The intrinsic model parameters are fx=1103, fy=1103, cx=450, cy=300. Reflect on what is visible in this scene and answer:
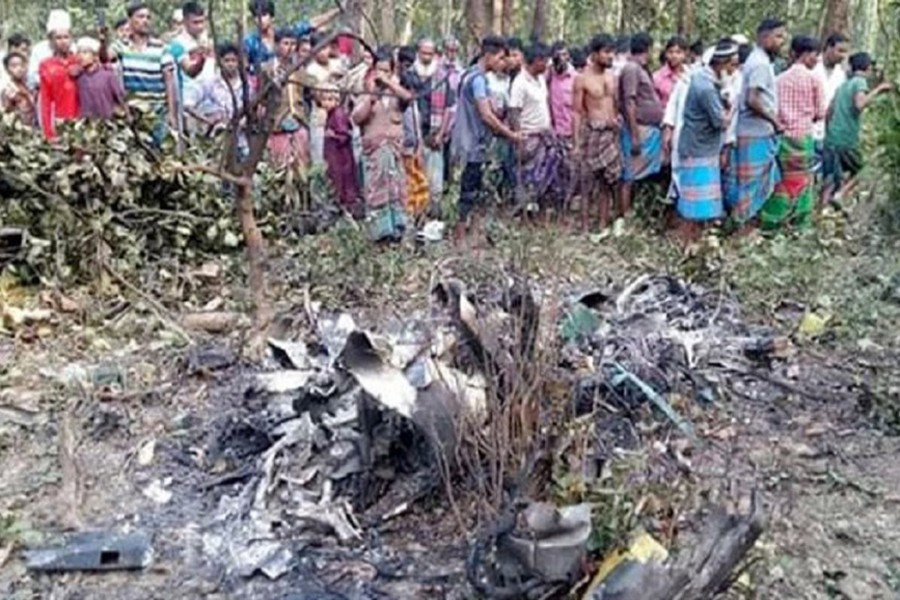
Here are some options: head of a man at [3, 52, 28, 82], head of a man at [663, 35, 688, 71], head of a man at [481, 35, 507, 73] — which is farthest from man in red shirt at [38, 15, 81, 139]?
head of a man at [663, 35, 688, 71]

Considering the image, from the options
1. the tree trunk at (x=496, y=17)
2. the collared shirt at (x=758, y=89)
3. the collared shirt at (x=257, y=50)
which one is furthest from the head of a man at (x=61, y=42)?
the tree trunk at (x=496, y=17)

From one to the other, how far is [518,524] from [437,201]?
6.03m

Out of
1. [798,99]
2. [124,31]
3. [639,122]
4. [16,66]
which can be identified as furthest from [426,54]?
[16,66]

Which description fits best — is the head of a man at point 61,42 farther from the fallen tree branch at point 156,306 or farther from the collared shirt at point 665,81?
the collared shirt at point 665,81

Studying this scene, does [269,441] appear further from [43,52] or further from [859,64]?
[859,64]

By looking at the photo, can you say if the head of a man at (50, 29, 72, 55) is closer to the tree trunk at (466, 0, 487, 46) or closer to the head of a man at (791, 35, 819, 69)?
the tree trunk at (466, 0, 487, 46)

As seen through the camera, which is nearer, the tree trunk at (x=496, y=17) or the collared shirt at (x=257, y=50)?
the collared shirt at (x=257, y=50)

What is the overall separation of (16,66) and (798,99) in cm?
637

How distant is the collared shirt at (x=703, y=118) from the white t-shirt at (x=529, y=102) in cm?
115

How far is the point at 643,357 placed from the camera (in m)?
5.09

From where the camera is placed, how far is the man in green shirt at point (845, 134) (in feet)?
30.6

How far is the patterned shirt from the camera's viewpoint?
30.0 ft

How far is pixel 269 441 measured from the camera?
4.70 meters

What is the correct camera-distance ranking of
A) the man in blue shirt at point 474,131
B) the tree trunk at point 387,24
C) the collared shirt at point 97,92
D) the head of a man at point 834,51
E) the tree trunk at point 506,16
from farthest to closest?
the tree trunk at point 387,24
the tree trunk at point 506,16
the head of a man at point 834,51
the collared shirt at point 97,92
the man in blue shirt at point 474,131
